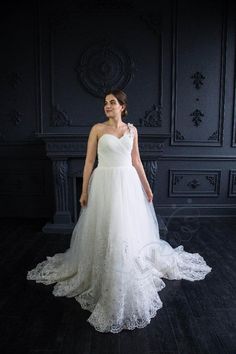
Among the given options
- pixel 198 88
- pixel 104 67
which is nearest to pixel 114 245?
pixel 104 67

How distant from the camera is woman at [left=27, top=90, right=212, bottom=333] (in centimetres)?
201

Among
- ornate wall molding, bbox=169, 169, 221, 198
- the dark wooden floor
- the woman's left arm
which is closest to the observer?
the dark wooden floor

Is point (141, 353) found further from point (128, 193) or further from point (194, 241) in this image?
point (194, 241)

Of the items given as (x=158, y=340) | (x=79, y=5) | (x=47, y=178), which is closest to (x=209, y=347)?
(x=158, y=340)

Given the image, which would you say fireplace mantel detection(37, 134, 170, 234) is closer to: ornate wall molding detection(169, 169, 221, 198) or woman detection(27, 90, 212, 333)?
ornate wall molding detection(169, 169, 221, 198)

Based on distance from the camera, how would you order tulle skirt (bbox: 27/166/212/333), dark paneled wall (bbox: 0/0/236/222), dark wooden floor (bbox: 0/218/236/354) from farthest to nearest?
dark paneled wall (bbox: 0/0/236/222)
tulle skirt (bbox: 27/166/212/333)
dark wooden floor (bbox: 0/218/236/354)

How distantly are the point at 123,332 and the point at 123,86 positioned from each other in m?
3.42

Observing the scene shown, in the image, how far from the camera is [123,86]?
4391mm

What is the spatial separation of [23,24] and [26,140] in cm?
165

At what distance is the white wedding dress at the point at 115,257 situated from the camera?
2.00 m

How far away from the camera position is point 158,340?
70.8 inches

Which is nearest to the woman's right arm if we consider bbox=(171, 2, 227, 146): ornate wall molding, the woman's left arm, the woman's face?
the woman's face

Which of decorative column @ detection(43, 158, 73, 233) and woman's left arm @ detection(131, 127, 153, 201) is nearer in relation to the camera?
woman's left arm @ detection(131, 127, 153, 201)

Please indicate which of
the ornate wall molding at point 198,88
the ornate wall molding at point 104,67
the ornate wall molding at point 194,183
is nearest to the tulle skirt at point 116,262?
the ornate wall molding at point 194,183
